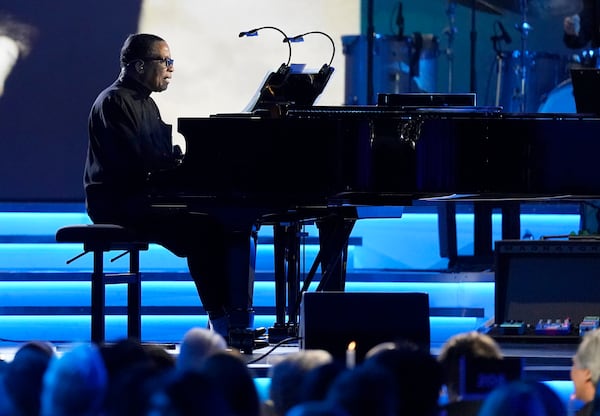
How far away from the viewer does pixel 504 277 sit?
5.90 metres

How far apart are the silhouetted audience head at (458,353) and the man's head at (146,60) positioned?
2976 mm

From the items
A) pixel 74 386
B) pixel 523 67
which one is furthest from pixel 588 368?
pixel 523 67

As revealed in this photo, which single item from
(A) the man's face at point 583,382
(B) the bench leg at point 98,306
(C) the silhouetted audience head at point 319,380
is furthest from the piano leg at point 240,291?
(C) the silhouetted audience head at point 319,380

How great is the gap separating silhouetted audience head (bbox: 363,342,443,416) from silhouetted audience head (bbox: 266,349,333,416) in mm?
138

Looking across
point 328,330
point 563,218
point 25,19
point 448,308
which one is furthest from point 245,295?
point 25,19

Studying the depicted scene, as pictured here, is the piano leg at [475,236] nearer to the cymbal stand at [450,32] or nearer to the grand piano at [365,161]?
the cymbal stand at [450,32]

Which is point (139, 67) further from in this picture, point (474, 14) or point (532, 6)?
point (532, 6)

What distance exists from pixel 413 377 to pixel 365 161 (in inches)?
112

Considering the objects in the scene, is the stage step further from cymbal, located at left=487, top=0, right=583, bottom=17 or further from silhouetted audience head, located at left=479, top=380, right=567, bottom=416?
silhouetted audience head, located at left=479, top=380, right=567, bottom=416

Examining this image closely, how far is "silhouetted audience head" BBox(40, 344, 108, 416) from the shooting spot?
256 centimetres

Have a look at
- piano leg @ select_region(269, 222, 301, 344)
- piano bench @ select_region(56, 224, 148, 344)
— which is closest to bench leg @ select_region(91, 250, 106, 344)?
piano bench @ select_region(56, 224, 148, 344)

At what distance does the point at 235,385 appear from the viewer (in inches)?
105

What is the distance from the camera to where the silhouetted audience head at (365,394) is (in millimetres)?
2510

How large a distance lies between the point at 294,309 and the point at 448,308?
177cm
